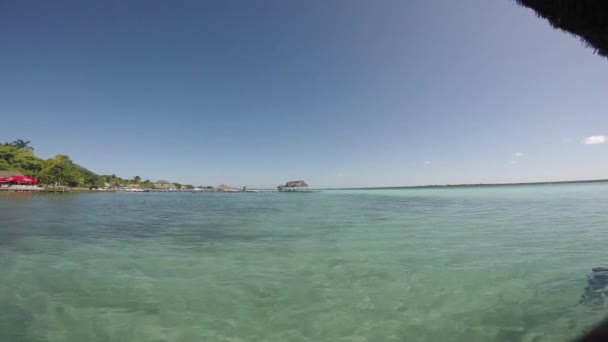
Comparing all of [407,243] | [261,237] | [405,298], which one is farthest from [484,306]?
[261,237]

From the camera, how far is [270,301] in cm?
455

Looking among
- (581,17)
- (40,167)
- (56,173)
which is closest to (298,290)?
(581,17)

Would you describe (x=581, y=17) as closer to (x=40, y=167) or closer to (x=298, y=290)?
(x=298, y=290)

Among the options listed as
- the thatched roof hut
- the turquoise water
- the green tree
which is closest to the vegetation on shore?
the green tree

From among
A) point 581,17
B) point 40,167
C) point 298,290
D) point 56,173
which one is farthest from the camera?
point 40,167

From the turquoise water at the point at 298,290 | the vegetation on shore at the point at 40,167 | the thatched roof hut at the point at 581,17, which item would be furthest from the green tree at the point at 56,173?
the thatched roof hut at the point at 581,17

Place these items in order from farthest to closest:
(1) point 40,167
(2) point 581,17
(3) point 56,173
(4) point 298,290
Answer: (1) point 40,167 < (3) point 56,173 < (4) point 298,290 < (2) point 581,17

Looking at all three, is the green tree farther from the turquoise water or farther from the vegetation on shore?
the turquoise water

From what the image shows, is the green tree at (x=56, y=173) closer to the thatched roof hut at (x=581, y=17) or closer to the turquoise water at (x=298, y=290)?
the turquoise water at (x=298, y=290)

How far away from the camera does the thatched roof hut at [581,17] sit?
3.37m

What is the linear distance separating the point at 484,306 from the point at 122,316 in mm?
5707

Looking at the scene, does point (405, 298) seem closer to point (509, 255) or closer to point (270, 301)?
point (270, 301)

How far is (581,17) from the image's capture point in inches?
140

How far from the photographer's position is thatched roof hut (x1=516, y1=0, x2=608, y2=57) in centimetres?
337
